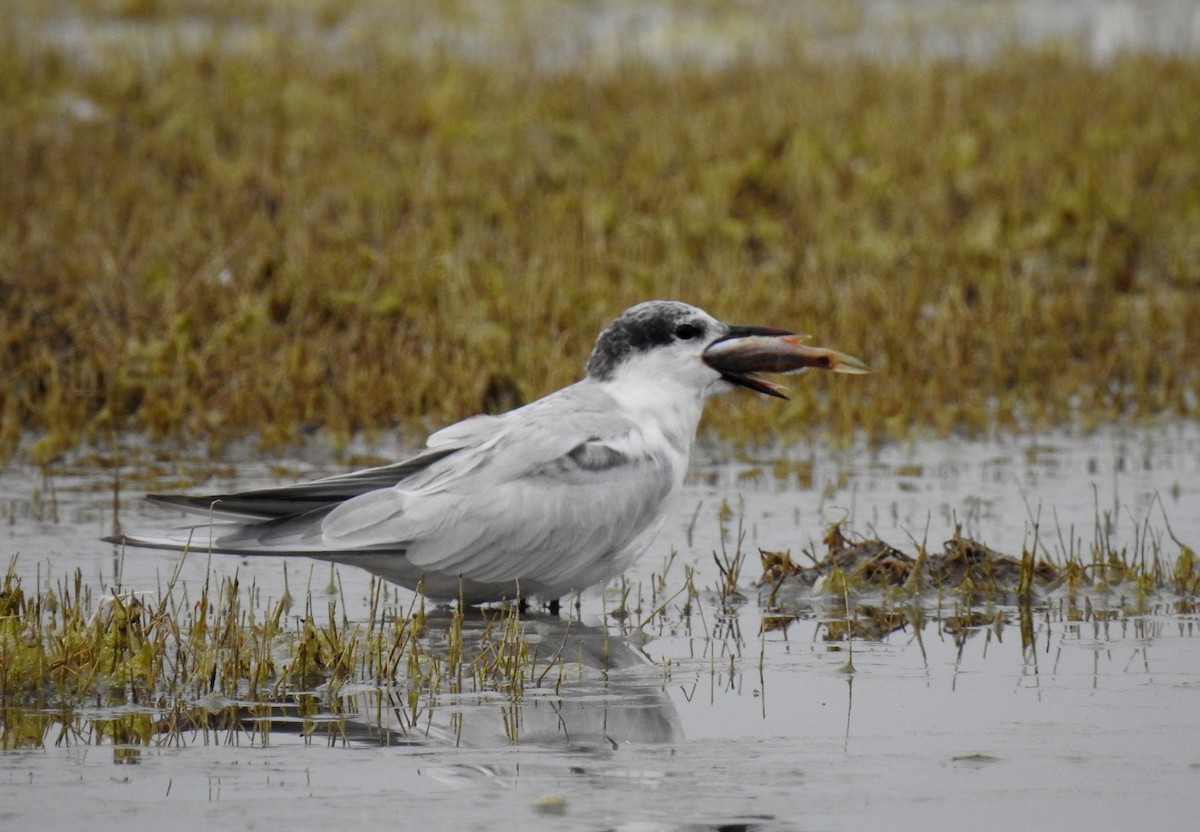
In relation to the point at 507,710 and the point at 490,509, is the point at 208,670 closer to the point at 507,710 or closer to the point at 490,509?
the point at 507,710

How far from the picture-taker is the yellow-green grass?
33.4 feet

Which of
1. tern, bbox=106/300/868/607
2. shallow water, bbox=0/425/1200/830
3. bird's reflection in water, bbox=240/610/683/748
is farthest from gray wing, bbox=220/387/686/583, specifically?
bird's reflection in water, bbox=240/610/683/748

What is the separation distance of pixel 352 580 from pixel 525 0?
17931 millimetres

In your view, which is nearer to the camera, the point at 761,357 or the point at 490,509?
the point at 490,509

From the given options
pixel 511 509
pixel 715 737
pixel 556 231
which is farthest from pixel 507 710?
pixel 556 231

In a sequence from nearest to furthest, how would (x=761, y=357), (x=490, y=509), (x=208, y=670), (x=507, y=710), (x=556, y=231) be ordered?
(x=507, y=710)
(x=208, y=670)
(x=490, y=509)
(x=761, y=357)
(x=556, y=231)

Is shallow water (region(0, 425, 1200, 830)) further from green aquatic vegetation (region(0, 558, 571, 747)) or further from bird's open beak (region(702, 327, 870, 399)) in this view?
bird's open beak (region(702, 327, 870, 399))

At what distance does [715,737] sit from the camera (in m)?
4.92

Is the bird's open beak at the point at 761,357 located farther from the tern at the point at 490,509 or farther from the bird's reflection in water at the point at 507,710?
the bird's reflection in water at the point at 507,710

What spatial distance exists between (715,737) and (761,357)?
7.15ft

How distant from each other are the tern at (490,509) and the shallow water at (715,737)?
0.80 ft

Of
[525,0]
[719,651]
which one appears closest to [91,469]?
[719,651]

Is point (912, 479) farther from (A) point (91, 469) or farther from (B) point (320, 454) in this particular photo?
(A) point (91, 469)

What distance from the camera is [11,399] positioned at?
9.67 m
